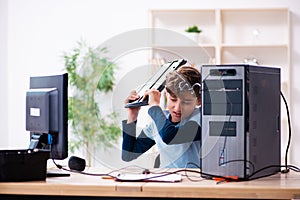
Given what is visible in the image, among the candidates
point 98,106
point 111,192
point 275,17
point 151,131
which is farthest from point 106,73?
point 111,192

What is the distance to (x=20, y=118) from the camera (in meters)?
5.55

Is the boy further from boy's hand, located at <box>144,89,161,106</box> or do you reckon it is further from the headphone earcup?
the headphone earcup

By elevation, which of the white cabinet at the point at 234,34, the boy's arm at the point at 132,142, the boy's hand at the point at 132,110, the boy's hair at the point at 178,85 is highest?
the white cabinet at the point at 234,34

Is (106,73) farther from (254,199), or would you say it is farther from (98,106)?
(254,199)

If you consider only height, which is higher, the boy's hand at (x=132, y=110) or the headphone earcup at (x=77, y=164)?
the boy's hand at (x=132, y=110)

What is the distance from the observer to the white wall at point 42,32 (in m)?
5.43

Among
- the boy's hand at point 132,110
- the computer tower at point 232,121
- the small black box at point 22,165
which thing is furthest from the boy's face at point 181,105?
the small black box at point 22,165

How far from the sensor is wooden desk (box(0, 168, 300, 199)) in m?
1.99

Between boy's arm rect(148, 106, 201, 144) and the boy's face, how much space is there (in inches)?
2.1

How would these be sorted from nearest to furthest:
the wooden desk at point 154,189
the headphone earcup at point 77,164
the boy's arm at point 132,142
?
the wooden desk at point 154,189
the headphone earcup at point 77,164
the boy's arm at point 132,142

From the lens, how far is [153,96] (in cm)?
249

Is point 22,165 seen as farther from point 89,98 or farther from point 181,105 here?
point 89,98

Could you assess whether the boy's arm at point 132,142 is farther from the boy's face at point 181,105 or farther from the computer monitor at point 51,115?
the computer monitor at point 51,115

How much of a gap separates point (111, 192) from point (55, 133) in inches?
23.0
